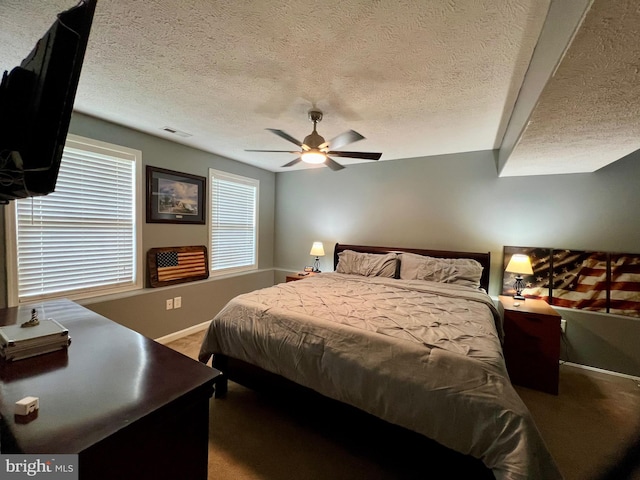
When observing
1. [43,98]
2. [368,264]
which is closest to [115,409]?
[43,98]

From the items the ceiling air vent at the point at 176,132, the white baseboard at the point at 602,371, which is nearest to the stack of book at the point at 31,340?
the ceiling air vent at the point at 176,132

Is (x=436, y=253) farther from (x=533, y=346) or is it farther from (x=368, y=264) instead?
(x=533, y=346)

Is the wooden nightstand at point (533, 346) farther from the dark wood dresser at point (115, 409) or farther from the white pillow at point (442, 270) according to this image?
the dark wood dresser at point (115, 409)

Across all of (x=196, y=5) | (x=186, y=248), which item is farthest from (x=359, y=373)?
(x=186, y=248)

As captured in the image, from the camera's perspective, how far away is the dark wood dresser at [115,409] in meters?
0.66

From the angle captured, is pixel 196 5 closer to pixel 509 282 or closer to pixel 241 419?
pixel 241 419

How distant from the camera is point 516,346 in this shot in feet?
8.05

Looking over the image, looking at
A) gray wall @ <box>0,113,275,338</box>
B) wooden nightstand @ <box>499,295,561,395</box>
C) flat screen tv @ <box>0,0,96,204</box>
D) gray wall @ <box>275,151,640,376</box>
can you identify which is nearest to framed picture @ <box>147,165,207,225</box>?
gray wall @ <box>0,113,275,338</box>

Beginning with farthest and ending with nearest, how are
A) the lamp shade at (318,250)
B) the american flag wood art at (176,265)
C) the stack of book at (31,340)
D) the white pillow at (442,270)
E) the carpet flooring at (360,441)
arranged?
the lamp shade at (318,250) < the american flag wood art at (176,265) < the white pillow at (442,270) < the carpet flooring at (360,441) < the stack of book at (31,340)

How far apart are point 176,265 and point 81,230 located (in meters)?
1.00

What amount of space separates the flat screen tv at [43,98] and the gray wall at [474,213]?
141 inches

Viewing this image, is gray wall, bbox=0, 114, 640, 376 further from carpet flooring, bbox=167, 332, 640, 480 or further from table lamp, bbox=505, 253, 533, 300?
carpet flooring, bbox=167, 332, 640, 480

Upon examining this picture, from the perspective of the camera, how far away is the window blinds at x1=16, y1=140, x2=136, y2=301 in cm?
231

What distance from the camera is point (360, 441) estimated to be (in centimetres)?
164
